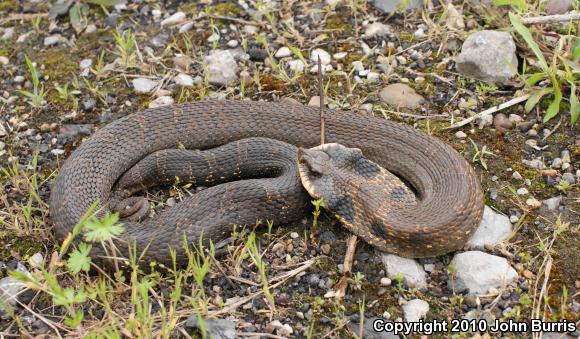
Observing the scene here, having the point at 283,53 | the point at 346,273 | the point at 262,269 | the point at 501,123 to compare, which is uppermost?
the point at 283,53

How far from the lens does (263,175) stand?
250 inches

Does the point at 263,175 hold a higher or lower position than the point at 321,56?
lower

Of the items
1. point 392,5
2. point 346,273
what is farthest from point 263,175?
point 392,5

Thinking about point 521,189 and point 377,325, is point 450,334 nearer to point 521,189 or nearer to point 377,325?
point 377,325

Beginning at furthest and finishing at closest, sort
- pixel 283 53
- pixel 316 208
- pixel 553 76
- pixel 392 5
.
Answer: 1. pixel 392 5
2. pixel 283 53
3. pixel 553 76
4. pixel 316 208

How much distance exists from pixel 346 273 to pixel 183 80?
10.1 feet

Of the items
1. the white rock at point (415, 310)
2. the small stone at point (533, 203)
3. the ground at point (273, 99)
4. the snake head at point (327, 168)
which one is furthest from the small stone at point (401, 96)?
the white rock at point (415, 310)

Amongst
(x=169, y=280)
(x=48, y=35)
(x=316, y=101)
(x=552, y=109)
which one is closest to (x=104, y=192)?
(x=169, y=280)

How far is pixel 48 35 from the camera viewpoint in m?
8.08

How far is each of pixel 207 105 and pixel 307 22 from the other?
1925mm

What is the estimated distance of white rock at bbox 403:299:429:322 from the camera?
16.6ft

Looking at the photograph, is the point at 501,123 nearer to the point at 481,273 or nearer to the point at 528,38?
the point at 528,38

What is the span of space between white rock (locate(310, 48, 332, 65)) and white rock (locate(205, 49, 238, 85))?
0.85 meters

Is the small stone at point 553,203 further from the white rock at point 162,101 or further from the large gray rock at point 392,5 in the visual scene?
the white rock at point 162,101
